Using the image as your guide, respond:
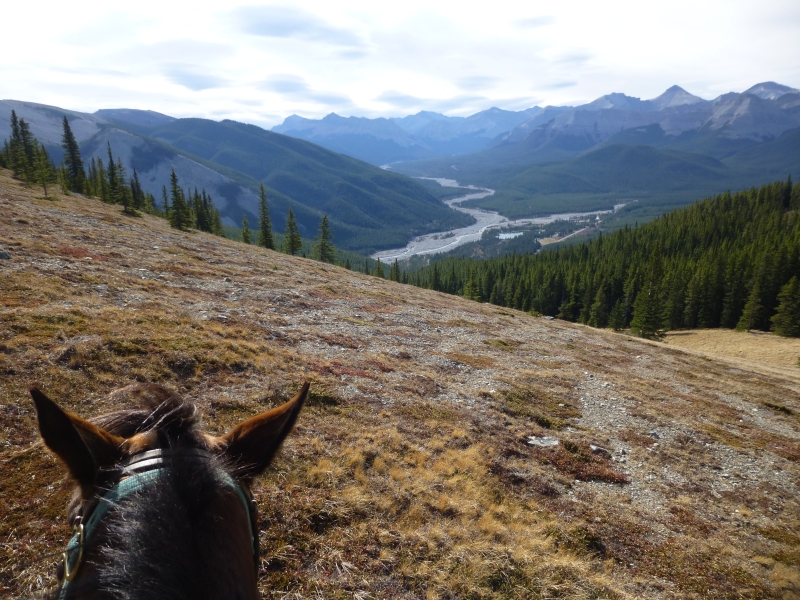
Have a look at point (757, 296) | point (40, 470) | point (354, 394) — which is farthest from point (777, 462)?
point (757, 296)

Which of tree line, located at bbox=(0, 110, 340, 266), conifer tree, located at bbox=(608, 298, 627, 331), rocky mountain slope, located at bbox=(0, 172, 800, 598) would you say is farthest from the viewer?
conifer tree, located at bbox=(608, 298, 627, 331)

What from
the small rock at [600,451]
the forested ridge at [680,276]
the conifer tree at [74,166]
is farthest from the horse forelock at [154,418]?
the conifer tree at [74,166]

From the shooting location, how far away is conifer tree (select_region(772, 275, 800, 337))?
5150cm

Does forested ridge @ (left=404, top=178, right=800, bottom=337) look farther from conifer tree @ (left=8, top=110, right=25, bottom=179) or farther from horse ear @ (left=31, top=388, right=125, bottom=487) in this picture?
conifer tree @ (left=8, top=110, right=25, bottom=179)

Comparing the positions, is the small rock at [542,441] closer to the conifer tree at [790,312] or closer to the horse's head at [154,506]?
the horse's head at [154,506]

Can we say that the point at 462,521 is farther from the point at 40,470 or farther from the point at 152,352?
the point at 152,352

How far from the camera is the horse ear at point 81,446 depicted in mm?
1671

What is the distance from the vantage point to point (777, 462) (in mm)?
14609

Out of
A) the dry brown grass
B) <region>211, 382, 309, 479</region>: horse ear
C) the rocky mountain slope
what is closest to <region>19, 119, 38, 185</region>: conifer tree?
the rocky mountain slope

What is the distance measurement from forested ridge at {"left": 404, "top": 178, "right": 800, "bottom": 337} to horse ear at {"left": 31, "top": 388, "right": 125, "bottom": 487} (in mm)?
65138

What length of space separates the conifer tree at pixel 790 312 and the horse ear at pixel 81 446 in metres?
74.8

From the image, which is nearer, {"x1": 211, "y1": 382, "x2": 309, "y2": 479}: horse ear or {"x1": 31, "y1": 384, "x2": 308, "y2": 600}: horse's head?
{"x1": 31, "y1": 384, "x2": 308, "y2": 600}: horse's head

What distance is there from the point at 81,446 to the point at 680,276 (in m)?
84.7

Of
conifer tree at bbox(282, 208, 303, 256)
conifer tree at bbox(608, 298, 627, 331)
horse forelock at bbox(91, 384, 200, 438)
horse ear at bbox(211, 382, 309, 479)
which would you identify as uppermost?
horse forelock at bbox(91, 384, 200, 438)
